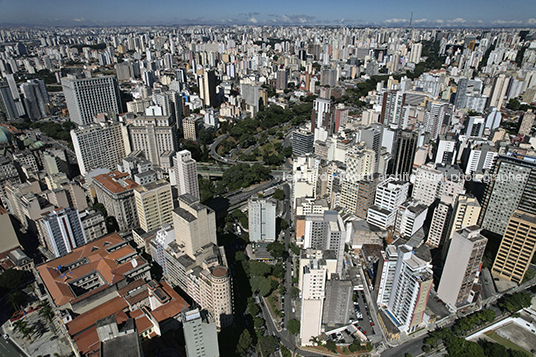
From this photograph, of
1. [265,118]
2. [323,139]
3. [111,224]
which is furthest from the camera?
[265,118]

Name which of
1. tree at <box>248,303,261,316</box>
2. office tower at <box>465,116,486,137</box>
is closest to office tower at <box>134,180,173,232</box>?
tree at <box>248,303,261,316</box>

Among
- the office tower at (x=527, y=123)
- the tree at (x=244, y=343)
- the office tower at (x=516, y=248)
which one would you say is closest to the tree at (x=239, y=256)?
the tree at (x=244, y=343)

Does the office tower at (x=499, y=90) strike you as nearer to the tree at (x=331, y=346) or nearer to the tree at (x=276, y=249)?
the tree at (x=276, y=249)

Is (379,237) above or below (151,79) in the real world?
below

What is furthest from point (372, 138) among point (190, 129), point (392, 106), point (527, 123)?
point (527, 123)

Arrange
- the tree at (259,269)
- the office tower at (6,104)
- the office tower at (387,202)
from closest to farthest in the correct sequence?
the tree at (259,269), the office tower at (387,202), the office tower at (6,104)

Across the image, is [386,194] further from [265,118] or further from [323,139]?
[265,118]

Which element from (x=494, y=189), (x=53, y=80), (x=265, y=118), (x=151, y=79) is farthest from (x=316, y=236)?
(x=53, y=80)
